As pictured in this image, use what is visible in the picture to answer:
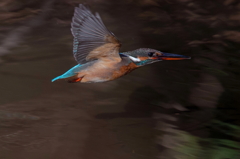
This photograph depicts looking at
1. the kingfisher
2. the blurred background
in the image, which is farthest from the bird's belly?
the blurred background

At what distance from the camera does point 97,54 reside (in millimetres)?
1854

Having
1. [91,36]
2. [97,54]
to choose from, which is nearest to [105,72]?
[97,54]

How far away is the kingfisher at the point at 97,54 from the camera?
172 centimetres

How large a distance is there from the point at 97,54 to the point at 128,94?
1.01 meters

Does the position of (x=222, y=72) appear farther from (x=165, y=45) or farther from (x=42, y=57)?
(x=42, y=57)

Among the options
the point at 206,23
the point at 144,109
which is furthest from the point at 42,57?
the point at 206,23

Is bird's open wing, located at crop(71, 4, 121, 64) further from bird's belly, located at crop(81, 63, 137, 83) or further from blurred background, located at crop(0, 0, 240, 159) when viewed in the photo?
blurred background, located at crop(0, 0, 240, 159)

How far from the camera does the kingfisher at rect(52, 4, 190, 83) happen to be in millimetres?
1725

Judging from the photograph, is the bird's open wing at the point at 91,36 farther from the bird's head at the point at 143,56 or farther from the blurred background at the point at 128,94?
the blurred background at the point at 128,94

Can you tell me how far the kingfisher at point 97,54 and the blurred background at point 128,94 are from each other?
1.82 feet

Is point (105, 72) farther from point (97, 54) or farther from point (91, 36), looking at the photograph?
point (91, 36)

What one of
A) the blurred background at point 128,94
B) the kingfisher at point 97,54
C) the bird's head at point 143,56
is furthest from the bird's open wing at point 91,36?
the blurred background at point 128,94

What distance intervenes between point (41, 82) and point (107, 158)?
1.04m

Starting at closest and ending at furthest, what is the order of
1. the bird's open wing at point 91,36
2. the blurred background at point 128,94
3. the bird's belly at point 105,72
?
the bird's open wing at point 91,36 < the bird's belly at point 105,72 < the blurred background at point 128,94
